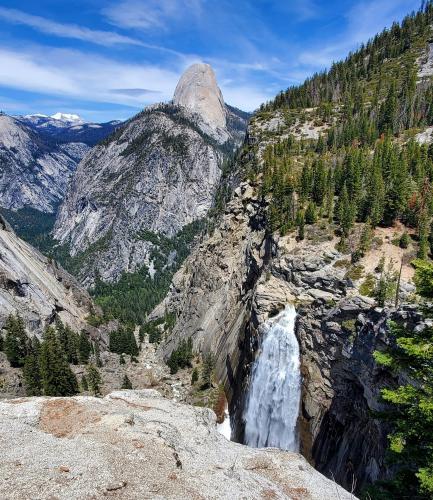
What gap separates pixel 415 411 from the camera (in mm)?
17438

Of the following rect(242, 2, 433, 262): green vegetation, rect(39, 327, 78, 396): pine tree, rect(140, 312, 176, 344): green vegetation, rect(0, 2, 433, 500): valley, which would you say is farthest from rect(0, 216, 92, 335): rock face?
rect(242, 2, 433, 262): green vegetation

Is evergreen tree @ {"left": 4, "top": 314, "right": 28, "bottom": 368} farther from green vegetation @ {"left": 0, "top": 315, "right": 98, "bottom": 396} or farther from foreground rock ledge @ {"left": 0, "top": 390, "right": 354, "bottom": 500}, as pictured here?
foreground rock ledge @ {"left": 0, "top": 390, "right": 354, "bottom": 500}

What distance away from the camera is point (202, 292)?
10275 centimetres

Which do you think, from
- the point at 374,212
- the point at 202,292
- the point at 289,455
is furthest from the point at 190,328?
the point at 289,455

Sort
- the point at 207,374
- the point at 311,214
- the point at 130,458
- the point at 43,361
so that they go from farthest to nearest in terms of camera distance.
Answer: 1. the point at 207,374
2. the point at 43,361
3. the point at 311,214
4. the point at 130,458

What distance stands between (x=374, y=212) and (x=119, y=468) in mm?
49172

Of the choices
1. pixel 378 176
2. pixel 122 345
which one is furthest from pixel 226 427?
pixel 122 345

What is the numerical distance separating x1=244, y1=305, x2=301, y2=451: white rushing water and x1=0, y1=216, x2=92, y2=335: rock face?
63.2 metres

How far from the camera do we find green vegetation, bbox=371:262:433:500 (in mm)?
17125

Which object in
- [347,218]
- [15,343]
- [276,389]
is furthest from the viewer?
[15,343]

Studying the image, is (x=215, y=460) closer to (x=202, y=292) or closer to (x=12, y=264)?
(x=202, y=292)

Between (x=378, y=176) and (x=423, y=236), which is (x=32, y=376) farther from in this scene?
(x=378, y=176)

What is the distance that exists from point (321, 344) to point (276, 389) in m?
9.39

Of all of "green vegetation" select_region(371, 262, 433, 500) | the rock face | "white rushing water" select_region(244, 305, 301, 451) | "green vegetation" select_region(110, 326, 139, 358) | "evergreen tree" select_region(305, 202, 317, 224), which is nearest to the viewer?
"green vegetation" select_region(371, 262, 433, 500)
